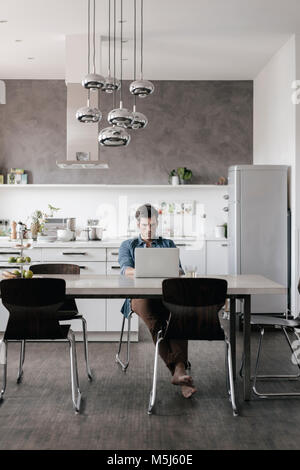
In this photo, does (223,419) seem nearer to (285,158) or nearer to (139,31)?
(285,158)

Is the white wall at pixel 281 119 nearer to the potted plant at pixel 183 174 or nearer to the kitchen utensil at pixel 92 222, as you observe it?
the potted plant at pixel 183 174

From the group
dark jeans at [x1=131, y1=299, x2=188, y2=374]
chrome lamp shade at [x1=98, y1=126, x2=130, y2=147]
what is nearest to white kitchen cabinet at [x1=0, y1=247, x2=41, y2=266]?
dark jeans at [x1=131, y1=299, x2=188, y2=374]

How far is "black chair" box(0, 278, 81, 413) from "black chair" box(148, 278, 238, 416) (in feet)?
2.12

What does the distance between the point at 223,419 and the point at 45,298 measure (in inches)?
51.6

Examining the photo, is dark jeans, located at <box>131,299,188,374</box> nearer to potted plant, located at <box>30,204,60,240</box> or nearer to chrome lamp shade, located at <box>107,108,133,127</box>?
chrome lamp shade, located at <box>107,108,133,127</box>

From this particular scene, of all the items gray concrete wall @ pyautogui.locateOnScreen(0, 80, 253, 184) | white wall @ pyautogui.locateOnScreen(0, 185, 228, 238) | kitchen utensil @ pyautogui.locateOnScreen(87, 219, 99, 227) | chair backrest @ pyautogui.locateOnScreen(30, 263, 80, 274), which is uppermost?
gray concrete wall @ pyautogui.locateOnScreen(0, 80, 253, 184)

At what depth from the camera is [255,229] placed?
20.1 feet

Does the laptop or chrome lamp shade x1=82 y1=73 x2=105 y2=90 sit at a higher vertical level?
chrome lamp shade x1=82 y1=73 x2=105 y2=90

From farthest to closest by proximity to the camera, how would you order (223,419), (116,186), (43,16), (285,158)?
(116,186), (285,158), (43,16), (223,419)

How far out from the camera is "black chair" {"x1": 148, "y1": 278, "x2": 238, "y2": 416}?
3.28 meters

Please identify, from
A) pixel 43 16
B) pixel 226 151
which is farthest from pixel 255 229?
pixel 43 16

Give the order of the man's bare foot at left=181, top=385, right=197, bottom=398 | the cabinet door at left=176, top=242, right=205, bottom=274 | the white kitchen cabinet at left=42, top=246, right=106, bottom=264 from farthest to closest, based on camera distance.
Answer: the cabinet door at left=176, top=242, right=205, bottom=274
the white kitchen cabinet at left=42, top=246, right=106, bottom=264
the man's bare foot at left=181, top=385, right=197, bottom=398

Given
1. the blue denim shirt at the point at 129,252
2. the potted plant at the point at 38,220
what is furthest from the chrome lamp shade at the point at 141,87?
the potted plant at the point at 38,220

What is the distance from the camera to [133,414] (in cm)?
329
